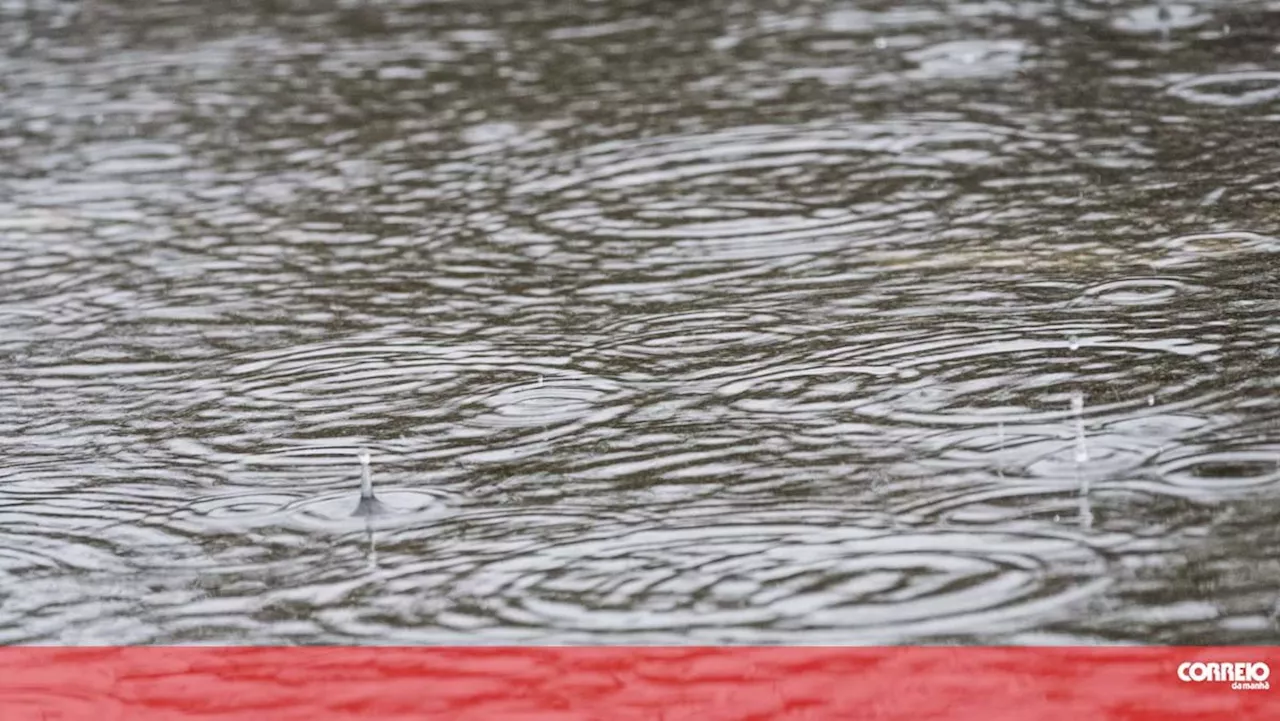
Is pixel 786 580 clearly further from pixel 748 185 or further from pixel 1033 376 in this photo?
pixel 748 185

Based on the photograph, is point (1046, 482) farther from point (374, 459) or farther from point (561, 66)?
point (561, 66)

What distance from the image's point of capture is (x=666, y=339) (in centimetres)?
532

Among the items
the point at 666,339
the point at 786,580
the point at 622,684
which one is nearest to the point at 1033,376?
the point at 666,339

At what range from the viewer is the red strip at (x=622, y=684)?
3.31 m

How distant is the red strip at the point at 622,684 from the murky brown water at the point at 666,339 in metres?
0.06

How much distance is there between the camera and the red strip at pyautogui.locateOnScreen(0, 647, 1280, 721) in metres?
3.31

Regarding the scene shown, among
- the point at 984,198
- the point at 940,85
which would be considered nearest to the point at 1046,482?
the point at 984,198

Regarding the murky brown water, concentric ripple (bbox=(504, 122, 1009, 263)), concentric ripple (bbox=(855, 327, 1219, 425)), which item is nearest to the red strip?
the murky brown water

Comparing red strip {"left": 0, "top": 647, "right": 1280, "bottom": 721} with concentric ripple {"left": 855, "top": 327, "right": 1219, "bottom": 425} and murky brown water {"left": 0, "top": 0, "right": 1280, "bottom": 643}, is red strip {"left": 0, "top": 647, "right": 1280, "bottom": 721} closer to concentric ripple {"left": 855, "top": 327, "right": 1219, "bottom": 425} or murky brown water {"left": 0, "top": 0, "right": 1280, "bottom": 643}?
murky brown water {"left": 0, "top": 0, "right": 1280, "bottom": 643}

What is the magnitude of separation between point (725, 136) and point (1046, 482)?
11.6 ft

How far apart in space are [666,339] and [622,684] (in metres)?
1.91

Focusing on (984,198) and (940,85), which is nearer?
(984,198)

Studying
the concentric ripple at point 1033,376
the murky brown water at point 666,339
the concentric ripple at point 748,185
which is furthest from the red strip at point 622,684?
the concentric ripple at point 748,185

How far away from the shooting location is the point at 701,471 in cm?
435
